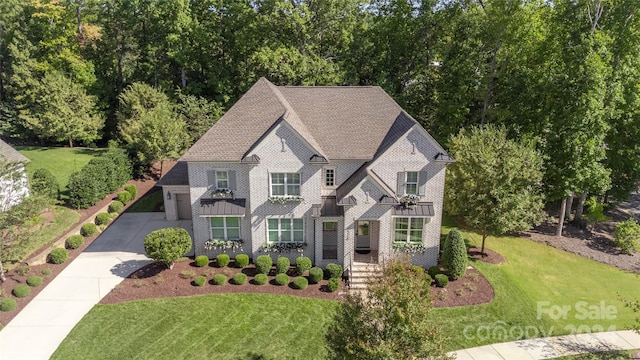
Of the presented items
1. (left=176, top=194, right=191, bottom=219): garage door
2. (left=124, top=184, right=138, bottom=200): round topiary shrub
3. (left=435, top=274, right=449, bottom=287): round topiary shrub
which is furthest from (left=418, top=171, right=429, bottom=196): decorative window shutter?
(left=124, top=184, right=138, bottom=200): round topiary shrub

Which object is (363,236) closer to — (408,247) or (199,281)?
(408,247)

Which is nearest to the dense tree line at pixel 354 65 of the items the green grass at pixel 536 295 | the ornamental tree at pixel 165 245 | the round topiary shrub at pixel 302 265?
the green grass at pixel 536 295

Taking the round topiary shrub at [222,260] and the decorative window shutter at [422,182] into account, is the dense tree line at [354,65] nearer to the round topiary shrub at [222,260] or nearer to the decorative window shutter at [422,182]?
the decorative window shutter at [422,182]

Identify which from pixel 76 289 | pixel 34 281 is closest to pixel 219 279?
pixel 76 289

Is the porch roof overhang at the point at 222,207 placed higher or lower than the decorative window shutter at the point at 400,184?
lower

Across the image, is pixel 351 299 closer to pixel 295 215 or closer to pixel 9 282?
pixel 295 215

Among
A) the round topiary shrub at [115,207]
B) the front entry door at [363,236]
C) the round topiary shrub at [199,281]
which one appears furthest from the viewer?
the round topiary shrub at [115,207]

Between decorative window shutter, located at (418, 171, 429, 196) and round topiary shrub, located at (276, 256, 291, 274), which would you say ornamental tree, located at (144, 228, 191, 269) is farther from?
decorative window shutter, located at (418, 171, 429, 196)

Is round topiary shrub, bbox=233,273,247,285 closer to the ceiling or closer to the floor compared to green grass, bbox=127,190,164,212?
closer to the floor
